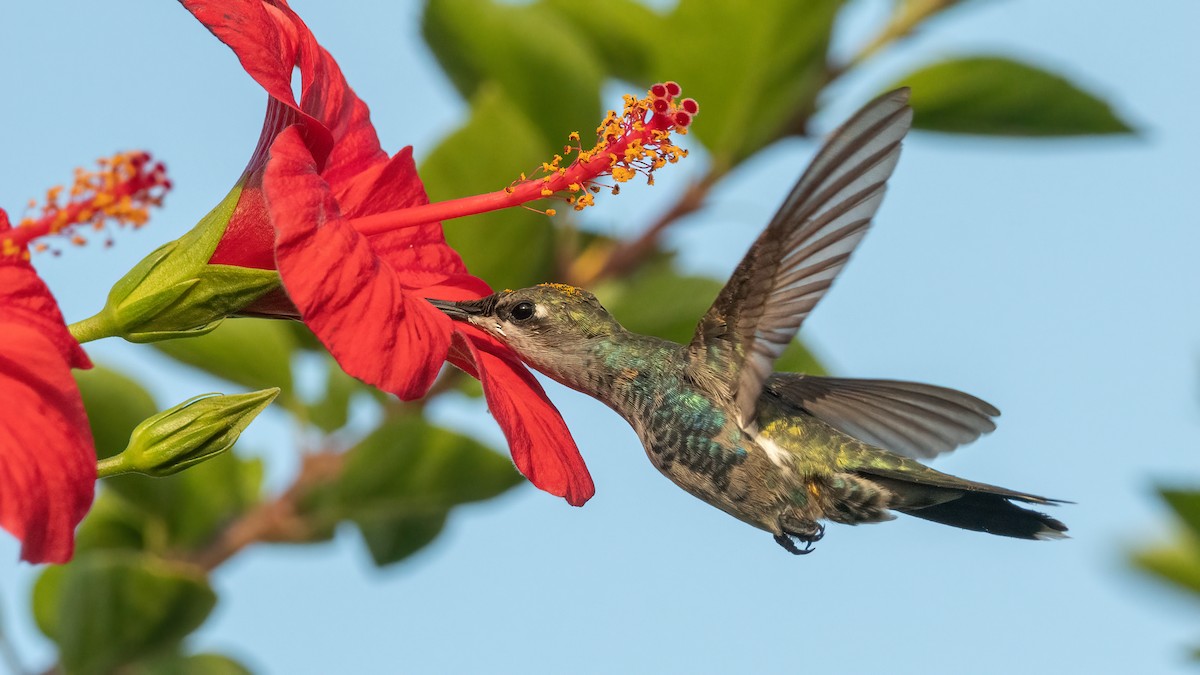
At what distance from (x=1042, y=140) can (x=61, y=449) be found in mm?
2171

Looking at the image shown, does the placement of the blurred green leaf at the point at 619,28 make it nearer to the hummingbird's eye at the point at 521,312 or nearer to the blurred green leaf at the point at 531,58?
the blurred green leaf at the point at 531,58

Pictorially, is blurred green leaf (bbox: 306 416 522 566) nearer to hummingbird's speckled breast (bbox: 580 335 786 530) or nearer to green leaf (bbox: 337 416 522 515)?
green leaf (bbox: 337 416 522 515)

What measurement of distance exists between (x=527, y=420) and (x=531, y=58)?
1061mm

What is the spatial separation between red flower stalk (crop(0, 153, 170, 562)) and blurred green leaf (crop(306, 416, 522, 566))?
1.03 meters

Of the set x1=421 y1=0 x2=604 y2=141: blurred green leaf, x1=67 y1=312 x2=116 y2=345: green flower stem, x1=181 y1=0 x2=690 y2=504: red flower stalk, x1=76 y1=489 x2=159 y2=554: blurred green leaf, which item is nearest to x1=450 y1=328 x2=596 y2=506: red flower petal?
x1=181 y1=0 x2=690 y2=504: red flower stalk

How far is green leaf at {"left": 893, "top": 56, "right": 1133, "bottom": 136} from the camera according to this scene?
2.80 m

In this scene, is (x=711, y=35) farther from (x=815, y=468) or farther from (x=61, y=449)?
(x=61, y=449)

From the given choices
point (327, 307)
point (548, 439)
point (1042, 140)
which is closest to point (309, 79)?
point (327, 307)

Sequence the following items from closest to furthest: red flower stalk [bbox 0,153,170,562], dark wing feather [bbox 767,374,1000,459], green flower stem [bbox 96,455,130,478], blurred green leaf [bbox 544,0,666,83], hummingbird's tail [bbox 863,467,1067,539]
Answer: red flower stalk [bbox 0,153,170,562], green flower stem [bbox 96,455,130,478], hummingbird's tail [bbox 863,467,1067,539], dark wing feather [bbox 767,374,1000,459], blurred green leaf [bbox 544,0,666,83]

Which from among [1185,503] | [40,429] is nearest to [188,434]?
[40,429]

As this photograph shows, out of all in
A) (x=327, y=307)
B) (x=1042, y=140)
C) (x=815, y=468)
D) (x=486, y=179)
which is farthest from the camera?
(x=1042, y=140)

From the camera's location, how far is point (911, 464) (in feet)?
7.68

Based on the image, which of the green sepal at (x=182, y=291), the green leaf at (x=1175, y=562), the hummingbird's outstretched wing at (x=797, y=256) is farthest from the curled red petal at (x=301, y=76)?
the green leaf at (x=1175, y=562)

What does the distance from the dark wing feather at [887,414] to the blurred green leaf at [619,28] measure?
889 millimetres
